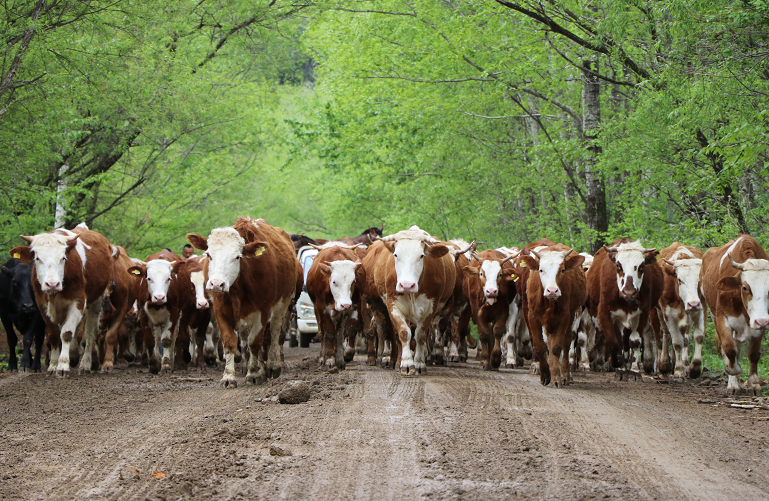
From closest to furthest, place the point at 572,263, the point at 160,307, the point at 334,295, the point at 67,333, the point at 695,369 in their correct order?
the point at 572,263 → the point at 67,333 → the point at 695,369 → the point at 334,295 → the point at 160,307

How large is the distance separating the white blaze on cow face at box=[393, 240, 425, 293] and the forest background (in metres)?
4.36

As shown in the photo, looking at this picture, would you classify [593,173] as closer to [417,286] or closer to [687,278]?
[687,278]

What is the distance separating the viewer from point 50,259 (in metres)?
12.3

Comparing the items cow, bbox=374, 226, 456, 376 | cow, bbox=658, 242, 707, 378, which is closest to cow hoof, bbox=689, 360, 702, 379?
cow, bbox=658, 242, 707, 378

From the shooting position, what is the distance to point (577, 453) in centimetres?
622

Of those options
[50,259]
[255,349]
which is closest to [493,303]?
[255,349]

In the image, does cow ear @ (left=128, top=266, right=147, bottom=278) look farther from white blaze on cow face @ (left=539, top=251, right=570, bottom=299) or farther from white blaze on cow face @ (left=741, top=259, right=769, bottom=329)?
white blaze on cow face @ (left=741, top=259, right=769, bottom=329)

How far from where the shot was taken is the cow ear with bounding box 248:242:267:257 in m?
10.7

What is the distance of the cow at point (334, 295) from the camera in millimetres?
13312

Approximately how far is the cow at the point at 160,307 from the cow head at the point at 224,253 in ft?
10.3

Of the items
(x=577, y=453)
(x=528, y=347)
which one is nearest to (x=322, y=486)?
(x=577, y=453)

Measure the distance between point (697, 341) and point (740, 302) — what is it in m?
2.51

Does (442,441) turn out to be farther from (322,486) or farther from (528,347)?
(528,347)

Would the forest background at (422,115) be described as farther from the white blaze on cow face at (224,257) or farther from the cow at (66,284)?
the white blaze on cow face at (224,257)
